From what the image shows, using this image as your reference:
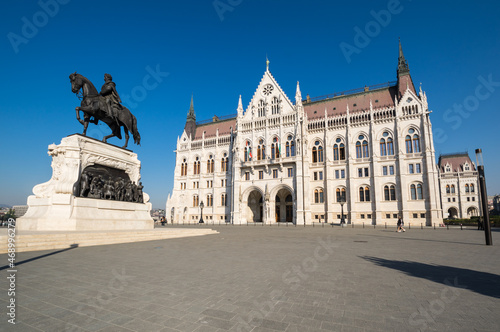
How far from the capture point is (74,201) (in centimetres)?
1404

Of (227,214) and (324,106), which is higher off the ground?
(324,106)

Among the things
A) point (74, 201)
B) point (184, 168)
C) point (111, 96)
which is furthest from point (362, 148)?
point (74, 201)

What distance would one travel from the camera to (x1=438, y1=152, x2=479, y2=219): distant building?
2714 inches

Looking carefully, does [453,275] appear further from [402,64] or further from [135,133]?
[402,64]

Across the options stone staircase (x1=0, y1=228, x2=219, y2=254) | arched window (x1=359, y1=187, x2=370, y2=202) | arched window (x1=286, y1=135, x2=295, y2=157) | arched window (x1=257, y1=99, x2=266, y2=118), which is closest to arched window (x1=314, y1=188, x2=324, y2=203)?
arched window (x1=359, y1=187, x2=370, y2=202)

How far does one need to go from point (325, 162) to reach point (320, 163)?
112 centimetres

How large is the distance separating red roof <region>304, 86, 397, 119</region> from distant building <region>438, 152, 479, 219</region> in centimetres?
4053

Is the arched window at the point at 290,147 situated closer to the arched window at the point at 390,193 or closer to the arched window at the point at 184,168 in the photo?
the arched window at the point at 390,193

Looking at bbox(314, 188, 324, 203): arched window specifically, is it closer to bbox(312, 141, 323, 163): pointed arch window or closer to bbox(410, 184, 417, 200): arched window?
bbox(312, 141, 323, 163): pointed arch window

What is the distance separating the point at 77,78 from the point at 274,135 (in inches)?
1420

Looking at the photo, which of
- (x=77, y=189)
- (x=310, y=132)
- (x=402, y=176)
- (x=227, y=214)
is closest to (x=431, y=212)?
(x=402, y=176)

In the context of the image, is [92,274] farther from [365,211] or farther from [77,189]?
[365,211]

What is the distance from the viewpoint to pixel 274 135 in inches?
1922

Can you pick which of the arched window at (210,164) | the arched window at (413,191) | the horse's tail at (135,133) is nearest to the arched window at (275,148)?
the arched window at (210,164)
